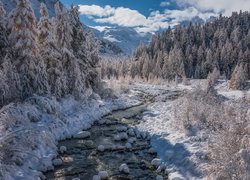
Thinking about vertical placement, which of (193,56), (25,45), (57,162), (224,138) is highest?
(193,56)

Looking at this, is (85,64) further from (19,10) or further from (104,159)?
(104,159)

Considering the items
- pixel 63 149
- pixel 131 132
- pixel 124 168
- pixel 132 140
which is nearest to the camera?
pixel 124 168

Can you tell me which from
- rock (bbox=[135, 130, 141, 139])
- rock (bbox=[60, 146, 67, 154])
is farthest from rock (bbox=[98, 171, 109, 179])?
rock (bbox=[135, 130, 141, 139])

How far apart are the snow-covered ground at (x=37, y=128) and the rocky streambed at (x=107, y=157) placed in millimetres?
645

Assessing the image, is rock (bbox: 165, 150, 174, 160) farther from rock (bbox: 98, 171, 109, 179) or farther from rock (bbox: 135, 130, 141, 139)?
rock (bbox: 135, 130, 141, 139)

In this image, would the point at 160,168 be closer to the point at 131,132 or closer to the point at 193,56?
the point at 131,132

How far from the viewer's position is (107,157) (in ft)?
47.1

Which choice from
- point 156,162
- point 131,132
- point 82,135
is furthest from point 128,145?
point 82,135

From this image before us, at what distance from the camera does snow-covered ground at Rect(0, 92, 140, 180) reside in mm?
10797

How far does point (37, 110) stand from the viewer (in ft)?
57.2

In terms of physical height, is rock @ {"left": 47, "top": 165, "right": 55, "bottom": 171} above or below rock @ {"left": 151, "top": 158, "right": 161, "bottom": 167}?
below

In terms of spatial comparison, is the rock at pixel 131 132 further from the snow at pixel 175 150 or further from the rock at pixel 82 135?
the rock at pixel 82 135

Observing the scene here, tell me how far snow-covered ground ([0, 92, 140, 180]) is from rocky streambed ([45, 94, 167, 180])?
2.11 ft

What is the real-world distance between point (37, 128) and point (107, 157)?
3903 mm
